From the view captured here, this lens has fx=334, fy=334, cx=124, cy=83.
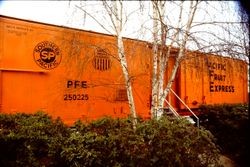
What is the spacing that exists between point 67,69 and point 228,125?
4.65 m

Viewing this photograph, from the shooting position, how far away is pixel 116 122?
6070 mm

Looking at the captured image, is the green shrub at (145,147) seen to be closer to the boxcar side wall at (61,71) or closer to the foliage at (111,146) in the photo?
the foliage at (111,146)

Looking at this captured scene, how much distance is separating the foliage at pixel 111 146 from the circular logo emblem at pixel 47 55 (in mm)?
1782

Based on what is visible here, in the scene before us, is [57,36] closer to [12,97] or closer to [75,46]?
[75,46]

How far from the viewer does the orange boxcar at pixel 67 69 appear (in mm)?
6562

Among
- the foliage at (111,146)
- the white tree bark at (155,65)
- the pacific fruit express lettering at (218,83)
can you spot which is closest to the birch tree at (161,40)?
the white tree bark at (155,65)

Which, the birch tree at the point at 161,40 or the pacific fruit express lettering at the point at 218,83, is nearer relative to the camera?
the birch tree at the point at 161,40

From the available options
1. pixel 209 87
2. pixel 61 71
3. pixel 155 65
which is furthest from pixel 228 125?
pixel 61 71

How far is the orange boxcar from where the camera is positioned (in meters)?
6.56

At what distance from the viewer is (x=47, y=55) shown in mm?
7172

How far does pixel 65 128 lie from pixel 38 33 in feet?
7.46

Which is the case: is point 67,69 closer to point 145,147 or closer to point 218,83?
point 145,147

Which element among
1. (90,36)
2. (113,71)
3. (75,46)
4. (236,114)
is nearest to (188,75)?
(236,114)

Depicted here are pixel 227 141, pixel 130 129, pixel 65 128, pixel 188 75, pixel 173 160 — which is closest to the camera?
pixel 173 160
